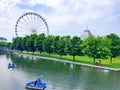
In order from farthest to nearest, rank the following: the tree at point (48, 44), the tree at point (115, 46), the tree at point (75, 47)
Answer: the tree at point (48, 44) < the tree at point (75, 47) < the tree at point (115, 46)

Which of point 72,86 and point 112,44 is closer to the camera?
point 72,86

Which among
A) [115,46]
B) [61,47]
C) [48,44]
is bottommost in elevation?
[61,47]

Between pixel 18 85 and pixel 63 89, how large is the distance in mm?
8128

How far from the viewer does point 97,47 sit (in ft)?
302

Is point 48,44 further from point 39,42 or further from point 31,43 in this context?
point 31,43

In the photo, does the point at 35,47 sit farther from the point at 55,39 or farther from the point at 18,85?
the point at 18,85

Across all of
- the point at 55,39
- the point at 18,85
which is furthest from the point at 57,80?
the point at 55,39

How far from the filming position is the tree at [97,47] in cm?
9094

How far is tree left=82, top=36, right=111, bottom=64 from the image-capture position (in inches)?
3580

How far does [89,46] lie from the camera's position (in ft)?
307

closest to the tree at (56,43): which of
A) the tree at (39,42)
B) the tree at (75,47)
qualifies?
the tree at (75,47)

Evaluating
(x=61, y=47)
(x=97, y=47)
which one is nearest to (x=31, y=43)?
(x=61, y=47)

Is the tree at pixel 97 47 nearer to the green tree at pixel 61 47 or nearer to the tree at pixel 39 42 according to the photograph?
the green tree at pixel 61 47

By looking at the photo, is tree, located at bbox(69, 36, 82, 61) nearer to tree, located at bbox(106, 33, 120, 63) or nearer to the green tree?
the green tree
